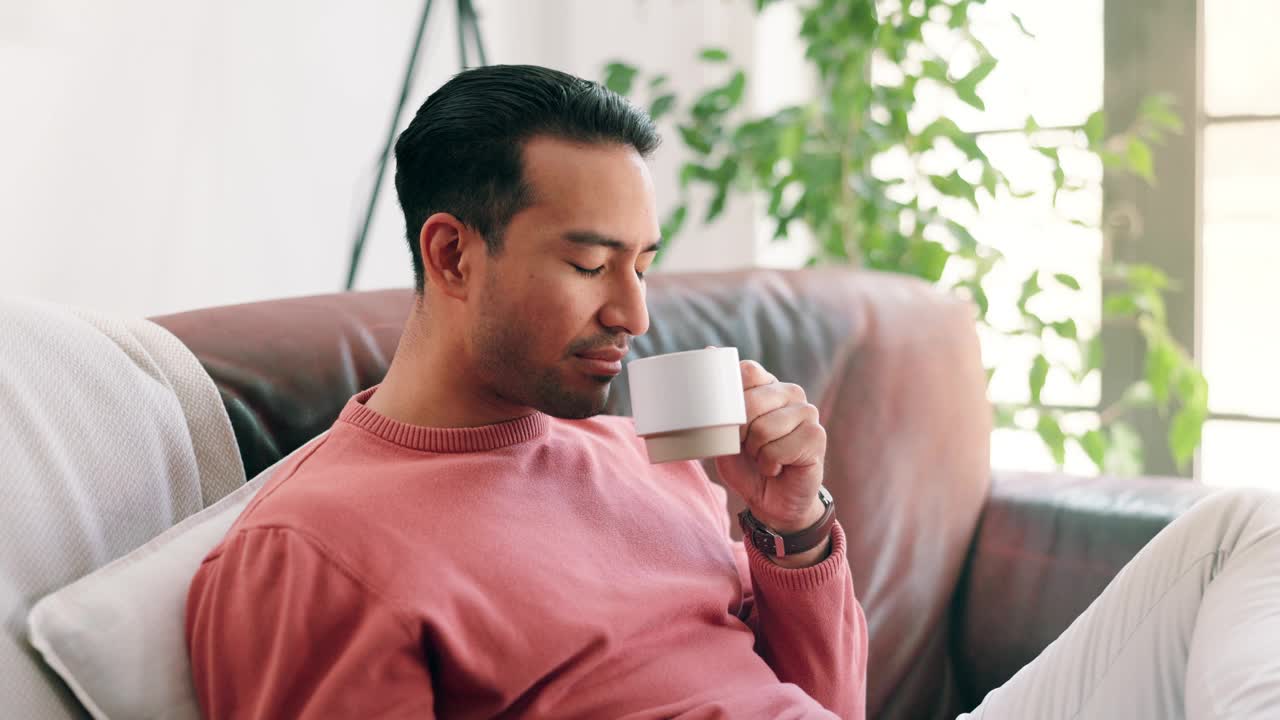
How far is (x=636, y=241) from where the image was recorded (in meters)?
1.02

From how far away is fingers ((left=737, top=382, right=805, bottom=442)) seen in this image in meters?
1.04

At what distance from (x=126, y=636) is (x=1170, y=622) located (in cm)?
94

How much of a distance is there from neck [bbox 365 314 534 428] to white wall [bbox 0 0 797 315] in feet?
2.24

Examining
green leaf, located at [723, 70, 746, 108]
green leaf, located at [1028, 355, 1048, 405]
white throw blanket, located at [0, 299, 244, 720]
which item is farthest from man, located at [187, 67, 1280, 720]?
green leaf, located at [723, 70, 746, 108]

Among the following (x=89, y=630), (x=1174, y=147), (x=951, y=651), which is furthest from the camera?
(x=1174, y=147)

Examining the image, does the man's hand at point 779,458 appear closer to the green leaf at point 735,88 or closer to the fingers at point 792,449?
the fingers at point 792,449

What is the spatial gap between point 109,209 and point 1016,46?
197 centimetres

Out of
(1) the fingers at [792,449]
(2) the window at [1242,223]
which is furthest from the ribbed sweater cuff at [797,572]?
(2) the window at [1242,223]

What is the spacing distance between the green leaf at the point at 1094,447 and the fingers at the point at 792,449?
4.22ft

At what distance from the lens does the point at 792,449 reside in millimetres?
1053

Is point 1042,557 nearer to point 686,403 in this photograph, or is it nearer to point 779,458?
point 779,458

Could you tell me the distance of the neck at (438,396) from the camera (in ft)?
3.39

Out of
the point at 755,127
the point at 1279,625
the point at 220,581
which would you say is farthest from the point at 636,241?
the point at 755,127

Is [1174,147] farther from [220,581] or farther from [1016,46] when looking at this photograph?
[220,581]
